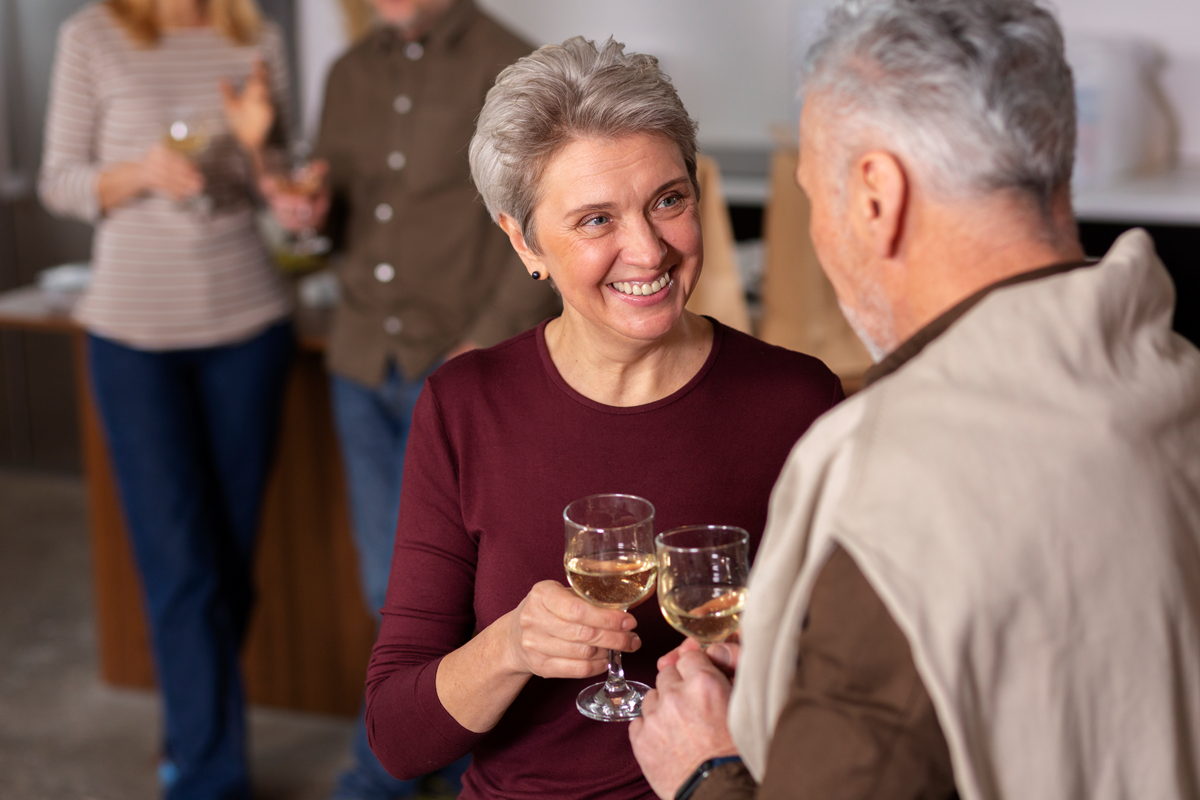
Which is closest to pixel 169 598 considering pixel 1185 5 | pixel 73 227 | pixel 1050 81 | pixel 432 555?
pixel 432 555

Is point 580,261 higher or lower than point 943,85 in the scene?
lower

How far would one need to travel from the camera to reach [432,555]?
143cm

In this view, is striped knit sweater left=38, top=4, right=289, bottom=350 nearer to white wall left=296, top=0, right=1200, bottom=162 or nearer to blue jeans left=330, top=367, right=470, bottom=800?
blue jeans left=330, top=367, right=470, bottom=800

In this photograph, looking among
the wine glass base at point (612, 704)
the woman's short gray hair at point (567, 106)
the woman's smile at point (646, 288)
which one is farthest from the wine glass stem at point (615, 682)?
the woman's short gray hair at point (567, 106)

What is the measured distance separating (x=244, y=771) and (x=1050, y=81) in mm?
2421

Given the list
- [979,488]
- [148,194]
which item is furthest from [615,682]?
[148,194]

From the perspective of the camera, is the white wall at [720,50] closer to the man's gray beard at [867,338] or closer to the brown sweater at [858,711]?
the man's gray beard at [867,338]

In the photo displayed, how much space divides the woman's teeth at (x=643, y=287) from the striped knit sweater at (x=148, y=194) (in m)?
1.44

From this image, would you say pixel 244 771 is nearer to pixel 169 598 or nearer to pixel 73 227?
pixel 169 598

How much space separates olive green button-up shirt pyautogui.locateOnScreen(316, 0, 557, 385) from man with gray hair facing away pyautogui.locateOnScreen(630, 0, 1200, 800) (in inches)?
57.7

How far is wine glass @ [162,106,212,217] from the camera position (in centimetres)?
248

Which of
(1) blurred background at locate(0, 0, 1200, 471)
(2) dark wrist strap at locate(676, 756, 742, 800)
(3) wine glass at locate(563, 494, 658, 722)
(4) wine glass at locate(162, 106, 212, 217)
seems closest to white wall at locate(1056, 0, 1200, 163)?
(1) blurred background at locate(0, 0, 1200, 471)

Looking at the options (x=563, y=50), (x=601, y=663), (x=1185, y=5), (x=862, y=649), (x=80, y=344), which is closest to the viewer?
(x=862, y=649)

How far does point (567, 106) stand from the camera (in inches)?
53.8
